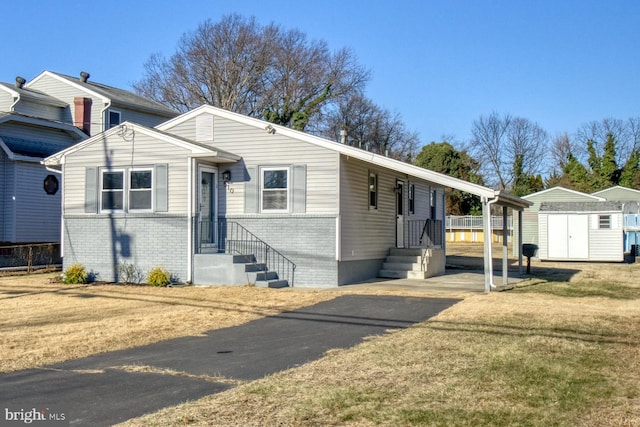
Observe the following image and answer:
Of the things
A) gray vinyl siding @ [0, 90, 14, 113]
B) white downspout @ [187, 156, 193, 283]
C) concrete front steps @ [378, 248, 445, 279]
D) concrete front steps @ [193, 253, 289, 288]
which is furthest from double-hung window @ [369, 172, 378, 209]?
gray vinyl siding @ [0, 90, 14, 113]

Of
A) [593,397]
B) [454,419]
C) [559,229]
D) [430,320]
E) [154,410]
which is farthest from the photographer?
[559,229]

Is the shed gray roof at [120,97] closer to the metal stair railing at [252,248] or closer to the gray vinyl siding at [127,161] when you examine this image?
the gray vinyl siding at [127,161]

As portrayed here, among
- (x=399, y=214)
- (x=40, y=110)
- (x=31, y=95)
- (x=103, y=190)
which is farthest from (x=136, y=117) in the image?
(x=399, y=214)

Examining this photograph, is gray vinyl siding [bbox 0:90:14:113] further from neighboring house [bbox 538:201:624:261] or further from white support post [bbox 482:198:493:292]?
neighboring house [bbox 538:201:624:261]

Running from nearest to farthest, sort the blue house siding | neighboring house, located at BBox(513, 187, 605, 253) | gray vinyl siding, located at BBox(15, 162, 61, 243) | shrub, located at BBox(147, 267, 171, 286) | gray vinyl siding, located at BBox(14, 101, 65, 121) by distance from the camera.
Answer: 1. shrub, located at BBox(147, 267, 171, 286)
2. the blue house siding
3. gray vinyl siding, located at BBox(15, 162, 61, 243)
4. gray vinyl siding, located at BBox(14, 101, 65, 121)
5. neighboring house, located at BBox(513, 187, 605, 253)

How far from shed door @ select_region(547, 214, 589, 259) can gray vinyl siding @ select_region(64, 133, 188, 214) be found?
18.7m

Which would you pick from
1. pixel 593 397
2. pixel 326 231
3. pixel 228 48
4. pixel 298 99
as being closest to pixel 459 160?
pixel 298 99

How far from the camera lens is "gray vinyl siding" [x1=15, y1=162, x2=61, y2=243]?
23.3 meters

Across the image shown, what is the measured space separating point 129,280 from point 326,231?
5453mm

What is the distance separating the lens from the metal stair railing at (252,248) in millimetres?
17156

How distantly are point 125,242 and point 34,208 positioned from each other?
26.5 feet

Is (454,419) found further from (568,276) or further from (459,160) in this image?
(459,160)

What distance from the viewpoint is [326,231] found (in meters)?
16.7

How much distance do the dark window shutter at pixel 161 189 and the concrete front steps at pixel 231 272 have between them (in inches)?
65.2
